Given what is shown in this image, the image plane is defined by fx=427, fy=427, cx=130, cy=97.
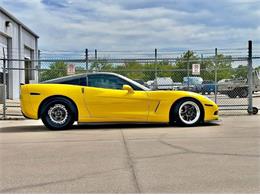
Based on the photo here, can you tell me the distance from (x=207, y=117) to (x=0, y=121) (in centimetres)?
643

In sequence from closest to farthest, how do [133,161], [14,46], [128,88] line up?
1. [133,161]
2. [128,88]
3. [14,46]

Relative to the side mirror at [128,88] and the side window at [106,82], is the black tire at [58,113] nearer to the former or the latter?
the side window at [106,82]

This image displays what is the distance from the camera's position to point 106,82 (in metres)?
10.2

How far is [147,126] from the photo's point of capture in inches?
413

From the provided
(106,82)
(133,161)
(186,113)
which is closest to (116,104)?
(106,82)

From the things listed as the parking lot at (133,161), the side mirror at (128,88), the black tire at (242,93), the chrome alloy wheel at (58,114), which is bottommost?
the parking lot at (133,161)

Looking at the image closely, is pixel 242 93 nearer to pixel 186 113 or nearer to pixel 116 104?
pixel 186 113

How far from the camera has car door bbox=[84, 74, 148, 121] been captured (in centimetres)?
998

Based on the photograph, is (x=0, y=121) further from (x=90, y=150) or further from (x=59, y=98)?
(x=90, y=150)

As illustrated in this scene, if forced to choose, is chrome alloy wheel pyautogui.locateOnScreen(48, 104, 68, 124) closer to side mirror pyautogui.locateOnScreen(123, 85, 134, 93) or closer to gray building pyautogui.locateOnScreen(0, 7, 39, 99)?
side mirror pyautogui.locateOnScreen(123, 85, 134, 93)

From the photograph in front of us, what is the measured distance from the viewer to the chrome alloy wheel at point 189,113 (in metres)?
10.1

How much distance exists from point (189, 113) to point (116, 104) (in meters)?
1.75

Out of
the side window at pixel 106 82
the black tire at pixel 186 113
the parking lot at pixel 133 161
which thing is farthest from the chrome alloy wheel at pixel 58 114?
the black tire at pixel 186 113

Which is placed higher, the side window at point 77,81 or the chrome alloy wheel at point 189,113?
the side window at point 77,81
